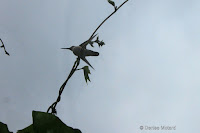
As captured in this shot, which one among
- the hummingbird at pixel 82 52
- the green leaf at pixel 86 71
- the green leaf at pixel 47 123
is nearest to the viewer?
the green leaf at pixel 47 123

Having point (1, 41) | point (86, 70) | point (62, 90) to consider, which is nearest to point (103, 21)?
point (86, 70)

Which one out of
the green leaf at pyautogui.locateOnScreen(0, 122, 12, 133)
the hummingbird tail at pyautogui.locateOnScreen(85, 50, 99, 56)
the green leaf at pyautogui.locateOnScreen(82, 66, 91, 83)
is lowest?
the green leaf at pyautogui.locateOnScreen(0, 122, 12, 133)

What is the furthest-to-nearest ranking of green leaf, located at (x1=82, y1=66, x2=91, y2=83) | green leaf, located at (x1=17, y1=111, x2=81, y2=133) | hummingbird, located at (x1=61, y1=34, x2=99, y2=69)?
green leaf, located at (x1=82, y1=66, x2=91, y2=83) < hummingbird, located at (x1=61, y1=34, x2=99, y2=69) < green leaf, located at (x1=17, y1=111, x2=81, y2=133)

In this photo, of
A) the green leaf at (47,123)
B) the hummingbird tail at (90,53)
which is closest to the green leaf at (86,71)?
the hummingbird tail at (90,53)

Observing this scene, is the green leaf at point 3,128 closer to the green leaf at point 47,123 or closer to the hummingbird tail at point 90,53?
the green leaf at point 47,123

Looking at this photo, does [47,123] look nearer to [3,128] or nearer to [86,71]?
[3,128]

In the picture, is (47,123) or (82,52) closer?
(47,123)

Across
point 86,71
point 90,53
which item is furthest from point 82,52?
point 86,71

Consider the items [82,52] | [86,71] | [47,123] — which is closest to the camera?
[47,123]

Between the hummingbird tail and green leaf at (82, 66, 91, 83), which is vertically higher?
the hummingbird tail

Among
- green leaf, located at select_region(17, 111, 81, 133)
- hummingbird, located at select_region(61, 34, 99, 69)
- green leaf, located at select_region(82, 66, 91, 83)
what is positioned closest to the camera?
green leaf, located at select_region(17, 111, 81, 133)

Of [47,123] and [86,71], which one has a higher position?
[86,71]

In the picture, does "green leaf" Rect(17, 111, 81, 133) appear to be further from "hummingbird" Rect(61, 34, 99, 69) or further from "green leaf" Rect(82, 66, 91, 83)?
"green leaf" Rect(82, 66, 91, 83)

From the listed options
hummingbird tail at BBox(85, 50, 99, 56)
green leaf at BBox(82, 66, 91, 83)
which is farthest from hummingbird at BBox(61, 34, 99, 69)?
green leaf at BBox(82, 66, 91, 83)
